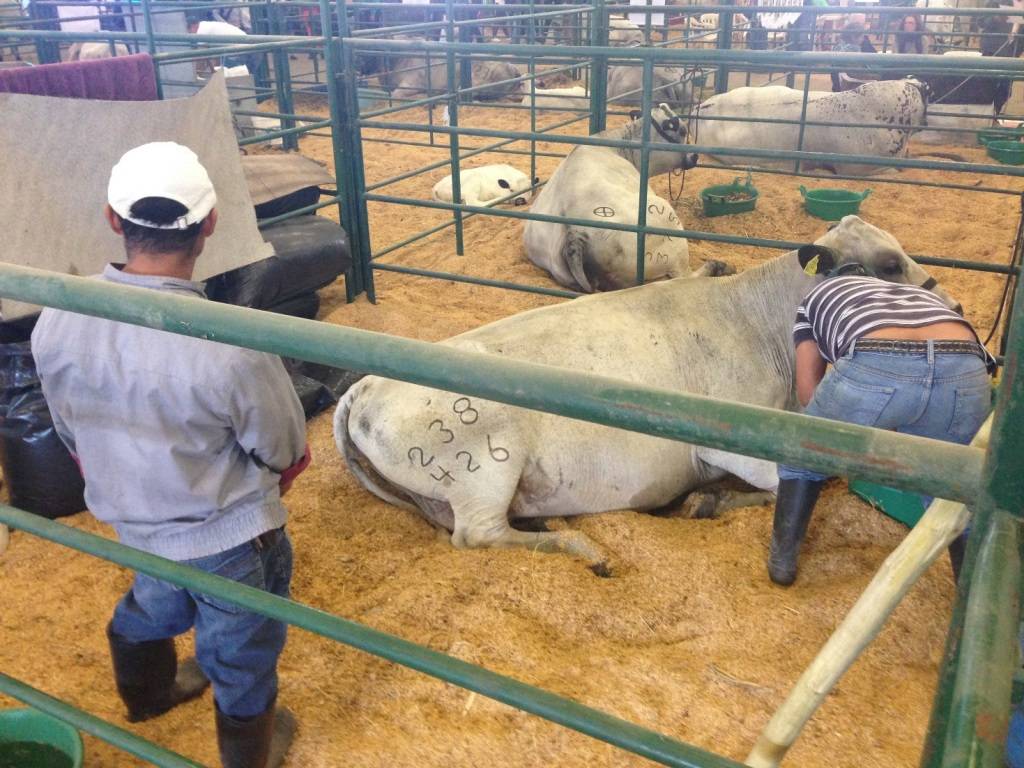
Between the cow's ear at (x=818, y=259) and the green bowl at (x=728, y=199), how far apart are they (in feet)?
12.7

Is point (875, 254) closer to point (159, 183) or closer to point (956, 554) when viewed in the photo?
point (956, 554)

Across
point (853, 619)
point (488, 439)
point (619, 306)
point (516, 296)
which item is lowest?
point (516, 296)

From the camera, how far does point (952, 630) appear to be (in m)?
0.96

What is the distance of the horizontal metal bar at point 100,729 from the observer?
1441 mm

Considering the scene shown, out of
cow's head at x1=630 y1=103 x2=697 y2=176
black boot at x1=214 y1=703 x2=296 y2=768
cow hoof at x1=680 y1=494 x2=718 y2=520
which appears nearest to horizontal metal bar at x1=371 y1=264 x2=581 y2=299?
cow hoof at x1=680 y1=494 x2=718 y2=520

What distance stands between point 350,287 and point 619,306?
90.9 inches

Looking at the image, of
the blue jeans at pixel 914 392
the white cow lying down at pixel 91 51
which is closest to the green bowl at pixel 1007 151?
the blue jeans at pixel 914 392

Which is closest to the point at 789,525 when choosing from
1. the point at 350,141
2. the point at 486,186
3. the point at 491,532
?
the point at 491,532

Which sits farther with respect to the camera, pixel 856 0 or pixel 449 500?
pixel 856 0

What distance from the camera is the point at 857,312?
2.59m

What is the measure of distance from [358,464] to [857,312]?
1.81 metres

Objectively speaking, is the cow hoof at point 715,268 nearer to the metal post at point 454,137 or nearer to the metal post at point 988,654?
the metal post at point 454,137

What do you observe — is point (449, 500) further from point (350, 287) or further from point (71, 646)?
point (350, 287)

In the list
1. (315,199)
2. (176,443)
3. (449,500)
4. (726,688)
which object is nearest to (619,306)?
(449,500)
